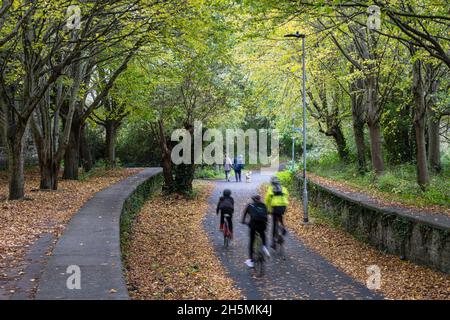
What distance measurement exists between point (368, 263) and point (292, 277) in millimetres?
2465

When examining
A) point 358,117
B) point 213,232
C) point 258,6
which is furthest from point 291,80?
point 258,6

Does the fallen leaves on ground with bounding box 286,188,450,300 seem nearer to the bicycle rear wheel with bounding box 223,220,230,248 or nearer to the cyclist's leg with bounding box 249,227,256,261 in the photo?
the cyclist's leg with bounding box 249,227,256,261

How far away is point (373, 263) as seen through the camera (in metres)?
12.6

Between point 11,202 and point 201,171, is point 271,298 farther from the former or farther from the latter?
point 201,171

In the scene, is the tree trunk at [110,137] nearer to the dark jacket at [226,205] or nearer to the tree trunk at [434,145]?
the tree trunk at [434,145]

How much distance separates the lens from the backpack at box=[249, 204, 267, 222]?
11.7 m

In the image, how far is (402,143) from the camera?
2697cm

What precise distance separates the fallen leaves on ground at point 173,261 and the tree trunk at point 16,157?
4.04 m

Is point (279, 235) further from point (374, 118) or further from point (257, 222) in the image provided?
point (374, 118)

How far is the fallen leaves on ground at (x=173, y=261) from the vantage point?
962cm

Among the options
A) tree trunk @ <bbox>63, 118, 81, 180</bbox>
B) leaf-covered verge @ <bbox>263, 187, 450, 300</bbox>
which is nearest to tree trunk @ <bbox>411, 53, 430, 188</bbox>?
leaf-covered verge @ <bbox>263, 187, 450, 300</bbox>

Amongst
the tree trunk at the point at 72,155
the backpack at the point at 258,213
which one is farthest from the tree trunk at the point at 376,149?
the tree trunk at the point at 72,155

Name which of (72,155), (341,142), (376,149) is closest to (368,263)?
(376,149)
